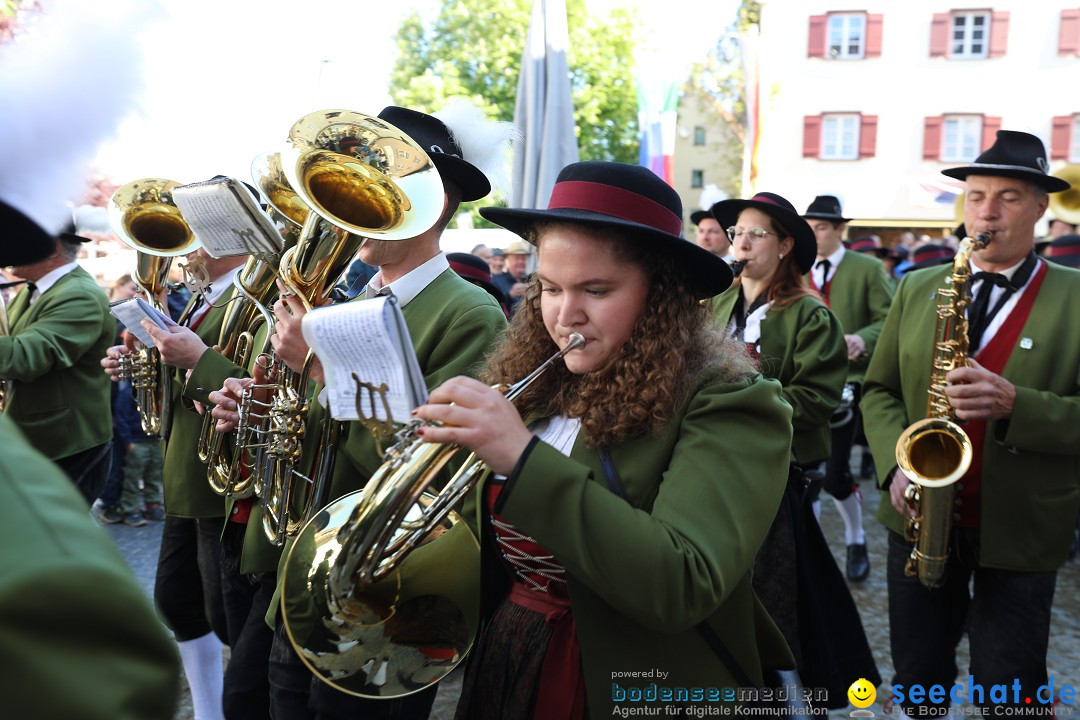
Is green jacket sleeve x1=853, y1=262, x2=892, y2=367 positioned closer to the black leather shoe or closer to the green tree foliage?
the black leather shoe

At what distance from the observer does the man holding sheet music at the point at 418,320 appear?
2.75 m

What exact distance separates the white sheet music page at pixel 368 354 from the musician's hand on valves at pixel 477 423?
60 millimetres

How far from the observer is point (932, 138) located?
2769cm

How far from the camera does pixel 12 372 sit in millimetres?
4598

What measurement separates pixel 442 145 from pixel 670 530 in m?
1.94

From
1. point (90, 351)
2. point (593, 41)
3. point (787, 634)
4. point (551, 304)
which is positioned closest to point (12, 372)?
point (90, 351)

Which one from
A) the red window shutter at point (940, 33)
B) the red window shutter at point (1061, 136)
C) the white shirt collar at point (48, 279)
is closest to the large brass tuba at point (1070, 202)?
the white shirt collar at point (48, 279)

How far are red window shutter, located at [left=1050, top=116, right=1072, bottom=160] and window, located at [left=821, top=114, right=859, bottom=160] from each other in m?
5.44

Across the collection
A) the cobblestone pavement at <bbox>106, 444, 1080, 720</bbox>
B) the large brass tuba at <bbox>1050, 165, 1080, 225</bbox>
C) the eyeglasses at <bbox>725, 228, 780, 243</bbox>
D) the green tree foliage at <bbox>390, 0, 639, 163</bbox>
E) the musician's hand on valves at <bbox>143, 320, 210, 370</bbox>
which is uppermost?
the green tree foliage at <bbox>390, 0, 639, 163</bbox>

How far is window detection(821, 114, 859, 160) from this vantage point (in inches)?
1109

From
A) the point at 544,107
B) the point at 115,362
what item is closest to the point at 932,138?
the point at 544,107

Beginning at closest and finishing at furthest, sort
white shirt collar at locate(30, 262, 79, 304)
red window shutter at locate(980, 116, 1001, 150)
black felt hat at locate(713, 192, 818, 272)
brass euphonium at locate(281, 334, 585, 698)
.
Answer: brass euphonium at locate(281, 334, 585, 698) → black felt hat at locate(713, 192, 818, 272) → white shirt collar at locate(30, 262, 79, 304) → red window shutter at locate(980, 116, 1001, 150)

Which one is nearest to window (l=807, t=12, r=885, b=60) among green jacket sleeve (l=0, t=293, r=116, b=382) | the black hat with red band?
green jacket sleeve (l=0, t=293, r=116, b=382)

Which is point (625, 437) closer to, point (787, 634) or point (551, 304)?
point (551, 304)
